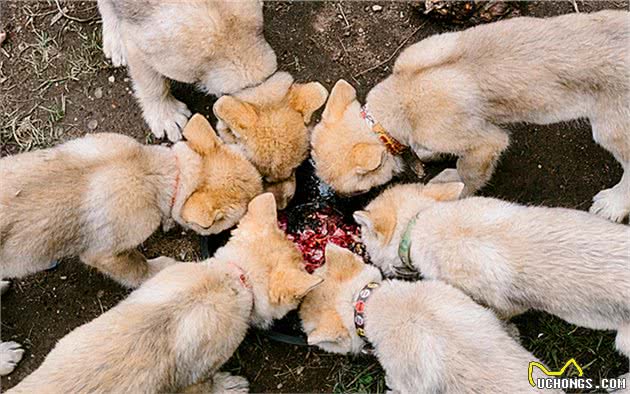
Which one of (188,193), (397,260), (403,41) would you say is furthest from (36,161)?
(403,41)

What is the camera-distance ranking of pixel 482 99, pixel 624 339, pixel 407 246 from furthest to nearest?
pixel 482 99, pixel 407 246, pixel 624 339

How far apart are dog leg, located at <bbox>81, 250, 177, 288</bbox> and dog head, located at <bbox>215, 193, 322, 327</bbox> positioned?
0.76 metres

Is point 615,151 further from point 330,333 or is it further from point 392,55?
point 330,333

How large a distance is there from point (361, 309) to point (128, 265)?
68.9 inches

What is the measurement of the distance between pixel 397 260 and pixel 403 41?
210cm

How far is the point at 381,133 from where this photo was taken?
5.94 meters

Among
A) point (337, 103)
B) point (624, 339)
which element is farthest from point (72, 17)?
point (624, 339)

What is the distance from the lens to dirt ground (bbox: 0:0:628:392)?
6055 millimetres

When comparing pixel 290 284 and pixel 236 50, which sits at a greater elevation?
pixel 236 50

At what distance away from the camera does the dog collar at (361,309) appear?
538cm

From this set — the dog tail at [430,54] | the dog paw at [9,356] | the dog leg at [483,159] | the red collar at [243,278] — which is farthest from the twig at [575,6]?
the dog paw at [9,356]

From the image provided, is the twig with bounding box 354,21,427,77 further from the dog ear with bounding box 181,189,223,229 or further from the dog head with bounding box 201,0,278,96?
the dog ear with bounding box 181,189,223,229

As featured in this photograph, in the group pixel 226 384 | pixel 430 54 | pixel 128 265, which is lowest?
pixel 226 384

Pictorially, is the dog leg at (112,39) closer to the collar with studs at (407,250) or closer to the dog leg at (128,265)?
the dog leg at (128,265)
